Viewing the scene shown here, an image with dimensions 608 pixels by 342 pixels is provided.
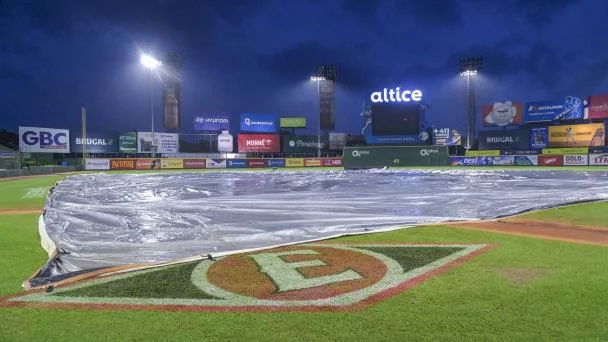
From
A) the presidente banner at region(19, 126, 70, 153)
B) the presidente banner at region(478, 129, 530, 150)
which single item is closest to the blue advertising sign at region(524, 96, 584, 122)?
the presidente banner at region(478, 129, 530, 150)

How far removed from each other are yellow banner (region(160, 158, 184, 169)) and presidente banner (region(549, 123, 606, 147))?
4635cm

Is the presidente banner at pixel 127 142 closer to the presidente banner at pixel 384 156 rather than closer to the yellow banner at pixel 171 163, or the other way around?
the yellow banner at pixel 171 163

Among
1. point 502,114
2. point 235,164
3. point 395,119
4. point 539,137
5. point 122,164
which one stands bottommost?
point 235,164

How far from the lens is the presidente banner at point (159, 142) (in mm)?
59219

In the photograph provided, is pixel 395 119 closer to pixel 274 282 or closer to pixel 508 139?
pixel 508 139

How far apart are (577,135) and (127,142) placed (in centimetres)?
5843

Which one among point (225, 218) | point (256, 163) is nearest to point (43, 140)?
point (256, 163)

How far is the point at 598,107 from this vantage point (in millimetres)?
54031

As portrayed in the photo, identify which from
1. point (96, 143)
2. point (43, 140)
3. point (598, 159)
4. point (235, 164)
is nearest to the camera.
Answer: point (598, 159)

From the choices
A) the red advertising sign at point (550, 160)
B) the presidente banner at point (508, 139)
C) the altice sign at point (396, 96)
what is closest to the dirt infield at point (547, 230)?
the altice sign at point (396, 96)

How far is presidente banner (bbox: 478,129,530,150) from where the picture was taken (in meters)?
56.4

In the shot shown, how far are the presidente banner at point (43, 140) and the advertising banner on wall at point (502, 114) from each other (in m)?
56.1

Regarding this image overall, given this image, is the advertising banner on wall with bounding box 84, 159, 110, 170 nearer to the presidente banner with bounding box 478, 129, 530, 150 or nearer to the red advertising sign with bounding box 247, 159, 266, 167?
the red advertising sign with bounding box 247, 159, 266, 167

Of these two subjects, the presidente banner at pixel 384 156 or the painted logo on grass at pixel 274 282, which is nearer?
the painted logo on grass at pixel 274 282
